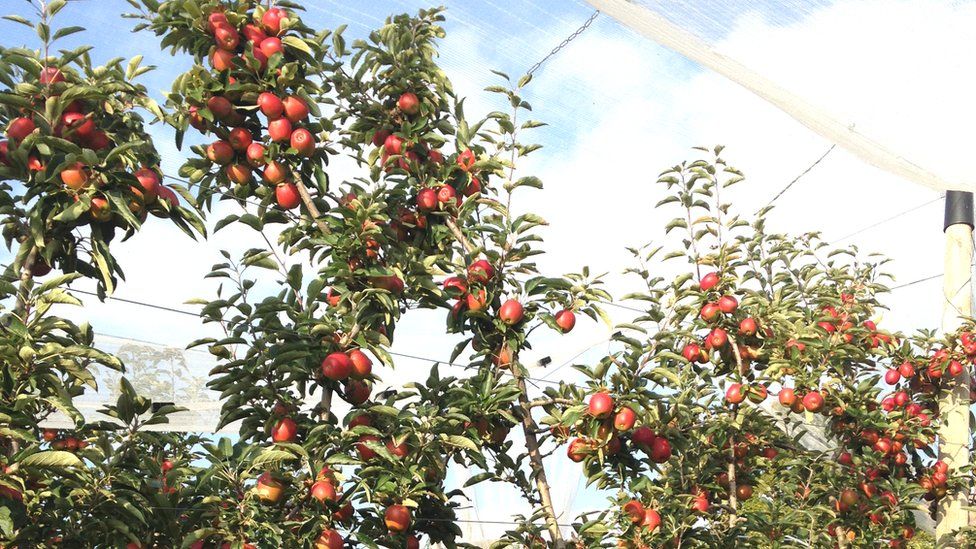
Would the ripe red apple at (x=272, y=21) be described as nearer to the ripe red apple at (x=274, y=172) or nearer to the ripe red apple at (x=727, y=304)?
the ripe red apple at (x=274, y=172)

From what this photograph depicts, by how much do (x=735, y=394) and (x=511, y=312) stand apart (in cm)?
98

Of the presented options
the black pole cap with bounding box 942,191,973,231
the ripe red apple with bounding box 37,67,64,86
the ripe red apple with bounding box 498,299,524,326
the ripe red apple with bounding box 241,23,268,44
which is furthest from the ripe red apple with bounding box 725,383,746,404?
the ripe red apple with bounding box 37,67,64,86

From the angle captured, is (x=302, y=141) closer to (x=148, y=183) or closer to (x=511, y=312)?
(x=148, y=183)

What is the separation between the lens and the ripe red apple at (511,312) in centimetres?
228

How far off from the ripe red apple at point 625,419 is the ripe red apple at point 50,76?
1421 mm

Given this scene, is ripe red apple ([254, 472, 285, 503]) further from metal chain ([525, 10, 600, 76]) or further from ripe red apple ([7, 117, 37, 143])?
metal chain ([525, 10, 600, 76])

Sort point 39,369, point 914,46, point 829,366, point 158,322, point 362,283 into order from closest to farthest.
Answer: point 39,369 < point 362,283 < point 914,46 < point 829,366 < point 158,322

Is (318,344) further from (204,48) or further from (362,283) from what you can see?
(204,48)

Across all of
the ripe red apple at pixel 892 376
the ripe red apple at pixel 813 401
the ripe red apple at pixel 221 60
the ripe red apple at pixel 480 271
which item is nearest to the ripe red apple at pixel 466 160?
the ripe red apple at pixel 480 271

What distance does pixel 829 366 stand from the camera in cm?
352

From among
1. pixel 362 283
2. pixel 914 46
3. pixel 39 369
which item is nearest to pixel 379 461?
pixel 362 283

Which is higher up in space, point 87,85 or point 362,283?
point 87,85

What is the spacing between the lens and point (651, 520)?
8.21 feet

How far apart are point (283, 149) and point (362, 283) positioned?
1.32 feet
